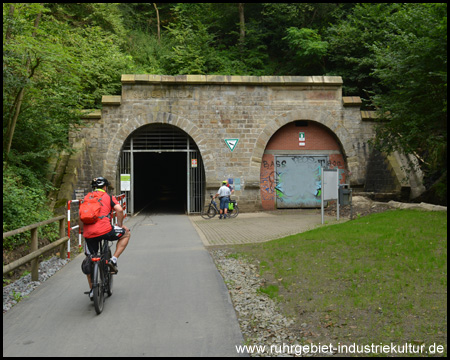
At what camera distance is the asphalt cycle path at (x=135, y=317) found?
4.34 metres

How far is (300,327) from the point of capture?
4812mm

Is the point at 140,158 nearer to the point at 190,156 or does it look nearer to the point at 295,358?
the point at 190,156

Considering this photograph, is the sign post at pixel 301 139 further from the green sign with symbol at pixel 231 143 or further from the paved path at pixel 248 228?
the paved path at pixel 248 228

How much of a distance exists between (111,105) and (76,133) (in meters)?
1.94

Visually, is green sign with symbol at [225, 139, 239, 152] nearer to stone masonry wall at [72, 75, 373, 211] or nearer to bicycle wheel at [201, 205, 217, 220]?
stone masonry wall at [72, 75, 373, 211]

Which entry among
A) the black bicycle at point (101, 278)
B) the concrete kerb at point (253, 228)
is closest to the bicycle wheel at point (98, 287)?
the black bicycle at point (101, 278)

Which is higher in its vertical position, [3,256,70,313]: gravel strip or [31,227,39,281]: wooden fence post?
[31,227,39,281]: wooden fence post

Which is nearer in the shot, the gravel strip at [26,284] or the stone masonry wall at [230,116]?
the gravel strip at [26,284]

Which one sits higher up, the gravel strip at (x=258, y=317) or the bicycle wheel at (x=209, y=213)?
the gravel strip at (x=258, y=317)

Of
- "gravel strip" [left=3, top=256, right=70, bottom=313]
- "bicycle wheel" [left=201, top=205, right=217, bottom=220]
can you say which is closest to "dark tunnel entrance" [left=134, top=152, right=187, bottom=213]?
"bicycle wheel" [left=201, top=205, right=217, bottom=220]

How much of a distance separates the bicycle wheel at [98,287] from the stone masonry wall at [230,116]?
13.4m

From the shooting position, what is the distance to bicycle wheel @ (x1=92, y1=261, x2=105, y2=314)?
540 cm

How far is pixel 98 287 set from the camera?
545 cm

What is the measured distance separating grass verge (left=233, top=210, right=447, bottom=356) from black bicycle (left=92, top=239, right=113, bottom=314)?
2.22 m
